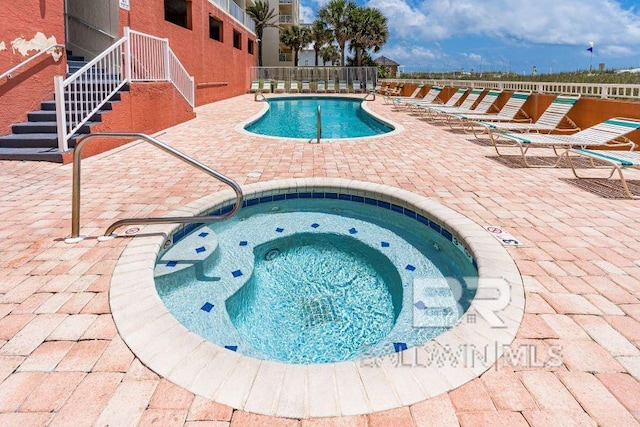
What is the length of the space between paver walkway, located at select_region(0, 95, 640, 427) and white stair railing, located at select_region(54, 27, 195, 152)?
3.14ft

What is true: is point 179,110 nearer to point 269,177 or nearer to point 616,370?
point 269,177

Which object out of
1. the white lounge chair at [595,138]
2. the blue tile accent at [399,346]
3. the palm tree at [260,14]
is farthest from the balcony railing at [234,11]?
the blue tile accent at [399,346]

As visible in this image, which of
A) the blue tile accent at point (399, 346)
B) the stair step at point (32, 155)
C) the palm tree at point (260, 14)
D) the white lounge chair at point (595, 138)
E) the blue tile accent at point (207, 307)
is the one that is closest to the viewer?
the blue tile accent at point (399, 346)

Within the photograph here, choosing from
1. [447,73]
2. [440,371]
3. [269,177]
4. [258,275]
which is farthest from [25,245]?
[447,73]

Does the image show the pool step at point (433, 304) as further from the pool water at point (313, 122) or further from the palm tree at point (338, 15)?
the palm tree at point (338, 15)

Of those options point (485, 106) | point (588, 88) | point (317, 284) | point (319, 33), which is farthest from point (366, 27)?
point (317, 284)

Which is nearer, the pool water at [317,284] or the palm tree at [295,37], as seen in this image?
the pool water at [317,284]

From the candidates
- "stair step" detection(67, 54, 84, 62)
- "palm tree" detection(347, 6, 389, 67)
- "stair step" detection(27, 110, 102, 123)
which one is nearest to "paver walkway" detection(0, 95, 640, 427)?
"stair step" detection(27, 110, 102, 123)

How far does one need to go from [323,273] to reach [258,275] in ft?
1.96

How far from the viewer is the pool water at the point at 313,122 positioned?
1154 centimetres

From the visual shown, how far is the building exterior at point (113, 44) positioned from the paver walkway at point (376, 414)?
1.55 metres

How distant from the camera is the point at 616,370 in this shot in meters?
1.99

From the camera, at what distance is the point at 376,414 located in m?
1.73

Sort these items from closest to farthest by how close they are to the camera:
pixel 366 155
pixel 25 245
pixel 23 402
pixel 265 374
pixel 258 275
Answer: pixel 23 402 → pixel 265 374 → pixel 25 245 → pixel 258 275 → pixel 366 155
